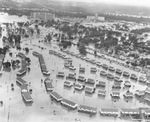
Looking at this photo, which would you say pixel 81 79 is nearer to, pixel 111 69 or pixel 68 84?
pixel 68 84

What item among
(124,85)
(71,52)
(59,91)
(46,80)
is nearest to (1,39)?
(71,52)

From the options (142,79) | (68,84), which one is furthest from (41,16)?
(142,79)

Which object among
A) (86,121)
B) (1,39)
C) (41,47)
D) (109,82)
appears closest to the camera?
(86,121)

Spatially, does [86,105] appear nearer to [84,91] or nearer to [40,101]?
[84,91]

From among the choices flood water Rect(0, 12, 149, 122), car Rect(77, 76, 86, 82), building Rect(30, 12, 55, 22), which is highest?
building Rect(30, 12, 55, 22)

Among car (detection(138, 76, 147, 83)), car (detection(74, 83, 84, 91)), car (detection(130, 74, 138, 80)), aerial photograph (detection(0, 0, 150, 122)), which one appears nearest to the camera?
aerial photograph (detection(0, 0, 150, 122))

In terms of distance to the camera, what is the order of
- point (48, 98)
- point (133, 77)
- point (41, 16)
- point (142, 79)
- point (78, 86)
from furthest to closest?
point (41, 16) < point (133, 77) < point (142, 79) < point (78, 86) < point (48, 98)

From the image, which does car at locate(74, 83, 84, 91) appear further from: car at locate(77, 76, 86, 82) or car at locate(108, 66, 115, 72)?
car at locate(108, 66, 115, 72)

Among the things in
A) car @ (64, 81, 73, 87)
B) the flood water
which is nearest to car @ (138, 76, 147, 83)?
the flood water

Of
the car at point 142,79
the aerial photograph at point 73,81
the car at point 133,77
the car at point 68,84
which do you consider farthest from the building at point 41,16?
the car at point 142,79

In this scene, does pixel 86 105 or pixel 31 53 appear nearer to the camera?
pixel 86 105

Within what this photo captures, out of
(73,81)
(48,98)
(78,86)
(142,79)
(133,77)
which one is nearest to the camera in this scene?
(48,98)
